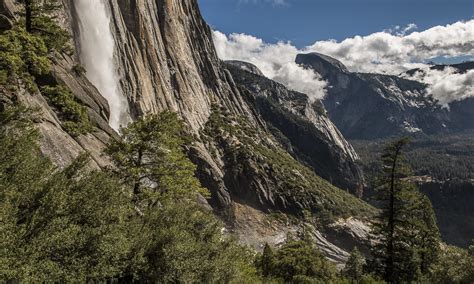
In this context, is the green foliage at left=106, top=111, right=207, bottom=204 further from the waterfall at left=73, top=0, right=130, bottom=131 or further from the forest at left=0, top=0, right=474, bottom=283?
the waterfall at left=73, top=0, right=130, bottom=131

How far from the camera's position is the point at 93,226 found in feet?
55.2

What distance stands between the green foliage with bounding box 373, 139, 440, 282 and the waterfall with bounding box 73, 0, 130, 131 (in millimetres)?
51420

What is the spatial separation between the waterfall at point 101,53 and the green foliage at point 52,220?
52608mm

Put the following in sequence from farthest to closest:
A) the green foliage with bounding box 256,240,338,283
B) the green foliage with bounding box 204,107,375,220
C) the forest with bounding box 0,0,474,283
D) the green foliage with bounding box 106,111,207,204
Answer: the green foliage with bounding box 204,107,375,220, the green foliage with bounding box 256,240,338,283, the green foliage with bounding box 106,111,207,204, the forest with bounding box 0,0,474,283

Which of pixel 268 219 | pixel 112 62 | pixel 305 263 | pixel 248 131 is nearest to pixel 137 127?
pixel 305 263

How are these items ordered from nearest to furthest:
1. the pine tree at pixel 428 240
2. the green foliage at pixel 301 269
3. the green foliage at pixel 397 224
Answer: the green foliage at pixel 397 224
the green foliage at pixel 301 269
the pine tree at pixel 428 240

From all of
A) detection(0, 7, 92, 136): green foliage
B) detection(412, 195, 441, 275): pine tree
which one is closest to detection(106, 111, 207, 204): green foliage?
detection(0, 7, 92, 136): green foliage

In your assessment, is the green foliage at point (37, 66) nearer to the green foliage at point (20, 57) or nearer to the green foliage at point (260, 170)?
the green foliage at point (20, 57)

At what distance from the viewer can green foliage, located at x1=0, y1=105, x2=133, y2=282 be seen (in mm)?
13094

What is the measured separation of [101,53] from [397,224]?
2273 inches

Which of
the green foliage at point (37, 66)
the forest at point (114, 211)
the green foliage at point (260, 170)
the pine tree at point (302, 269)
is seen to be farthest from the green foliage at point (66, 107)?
the green foliage at point (260, 170)

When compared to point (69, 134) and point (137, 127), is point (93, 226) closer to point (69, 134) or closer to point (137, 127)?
point (137, 127)

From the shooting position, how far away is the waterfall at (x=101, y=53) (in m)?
67.1

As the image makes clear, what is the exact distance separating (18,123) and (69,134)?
1355cm
